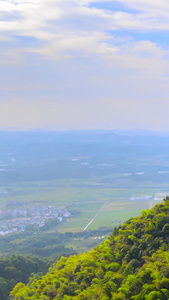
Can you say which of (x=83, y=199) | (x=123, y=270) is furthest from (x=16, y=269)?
(x=83, y=199)

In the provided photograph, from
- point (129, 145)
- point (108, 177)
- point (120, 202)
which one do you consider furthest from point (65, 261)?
point (129, 145)

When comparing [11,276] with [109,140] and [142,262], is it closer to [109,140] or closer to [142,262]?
[142,262]

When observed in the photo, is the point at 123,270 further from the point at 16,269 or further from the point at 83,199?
the point at 83,199

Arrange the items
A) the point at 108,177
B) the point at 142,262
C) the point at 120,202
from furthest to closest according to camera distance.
→ 1. the point at 108,177
2. the point at 120,202
3. the point at 142,262

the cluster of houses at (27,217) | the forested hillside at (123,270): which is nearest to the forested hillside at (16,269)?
the forested hillside at (123,270)

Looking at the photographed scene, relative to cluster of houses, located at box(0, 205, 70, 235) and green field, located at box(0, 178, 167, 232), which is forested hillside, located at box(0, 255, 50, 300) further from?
cluster of houses, located at box(0, 205, 70, 235)

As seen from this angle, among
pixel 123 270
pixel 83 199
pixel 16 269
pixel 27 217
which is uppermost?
pixel 123 270
